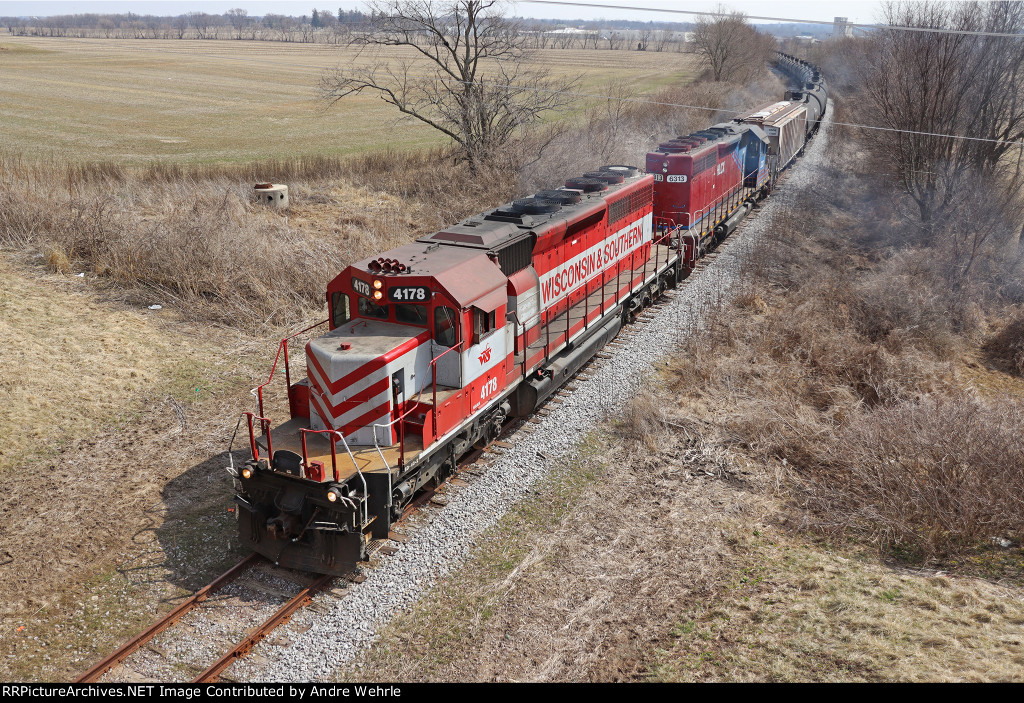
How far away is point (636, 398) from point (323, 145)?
1231 inches

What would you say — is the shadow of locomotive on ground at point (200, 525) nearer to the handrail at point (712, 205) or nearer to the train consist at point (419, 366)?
the train consist at point (419, 366)

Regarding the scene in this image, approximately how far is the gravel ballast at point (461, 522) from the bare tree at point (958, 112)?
10001mm

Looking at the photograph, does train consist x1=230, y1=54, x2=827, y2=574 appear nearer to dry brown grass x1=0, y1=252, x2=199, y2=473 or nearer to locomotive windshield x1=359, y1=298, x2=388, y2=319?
locomotive windshield x1=359, y1=298, x2=388, y2=319

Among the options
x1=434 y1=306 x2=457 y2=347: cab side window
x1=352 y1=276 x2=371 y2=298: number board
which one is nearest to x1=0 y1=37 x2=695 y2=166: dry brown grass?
x1=352 y1=276 x2=371 y2=298: number board

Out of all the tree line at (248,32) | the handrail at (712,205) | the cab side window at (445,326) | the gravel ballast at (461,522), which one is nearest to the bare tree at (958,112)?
the handrail at (712,205)

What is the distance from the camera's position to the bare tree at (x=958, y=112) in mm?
22406

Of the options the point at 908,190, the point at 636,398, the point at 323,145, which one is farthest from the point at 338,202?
the point at 908,190

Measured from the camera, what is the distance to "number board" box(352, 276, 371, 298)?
10.3 m

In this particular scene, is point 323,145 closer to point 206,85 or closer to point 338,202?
point 338,202

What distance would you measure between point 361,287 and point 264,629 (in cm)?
459

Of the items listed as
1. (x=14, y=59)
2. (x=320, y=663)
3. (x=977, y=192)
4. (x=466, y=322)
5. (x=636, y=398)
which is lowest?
(x=320, y=663)

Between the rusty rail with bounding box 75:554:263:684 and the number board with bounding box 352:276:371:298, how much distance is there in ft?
12.4

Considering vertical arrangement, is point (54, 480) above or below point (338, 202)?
A: below
